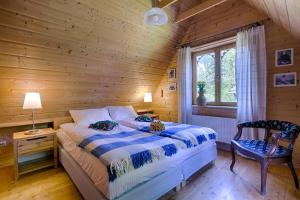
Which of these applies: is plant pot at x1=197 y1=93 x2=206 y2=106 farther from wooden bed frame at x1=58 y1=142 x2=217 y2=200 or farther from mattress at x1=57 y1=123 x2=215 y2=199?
mattress at x1=57 y1=123 x2=215 y2=199

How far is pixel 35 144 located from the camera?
7.79 feet

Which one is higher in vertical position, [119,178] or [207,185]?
[119,178]

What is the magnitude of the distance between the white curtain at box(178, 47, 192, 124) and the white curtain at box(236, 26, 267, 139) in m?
1.02

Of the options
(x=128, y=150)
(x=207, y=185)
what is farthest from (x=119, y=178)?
(x=207, y=185)

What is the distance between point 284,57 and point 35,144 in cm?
389

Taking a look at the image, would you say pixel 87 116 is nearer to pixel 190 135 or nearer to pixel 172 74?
pixel 190 135

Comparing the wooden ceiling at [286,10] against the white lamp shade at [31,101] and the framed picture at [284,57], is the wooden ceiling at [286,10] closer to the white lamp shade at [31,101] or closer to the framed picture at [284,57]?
the framed picture at [284,57]

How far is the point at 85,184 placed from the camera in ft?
5.46

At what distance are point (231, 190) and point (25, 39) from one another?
3115mm

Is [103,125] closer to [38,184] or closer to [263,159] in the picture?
[38,184]

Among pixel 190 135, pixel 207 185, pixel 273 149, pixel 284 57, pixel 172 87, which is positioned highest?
pixel 284 57

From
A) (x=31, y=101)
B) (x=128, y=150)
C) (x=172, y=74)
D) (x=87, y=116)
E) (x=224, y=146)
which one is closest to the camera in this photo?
(x=128, y=150)

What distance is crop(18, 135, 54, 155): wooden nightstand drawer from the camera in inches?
89.2

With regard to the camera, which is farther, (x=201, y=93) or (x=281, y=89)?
(x=201, y=93)
